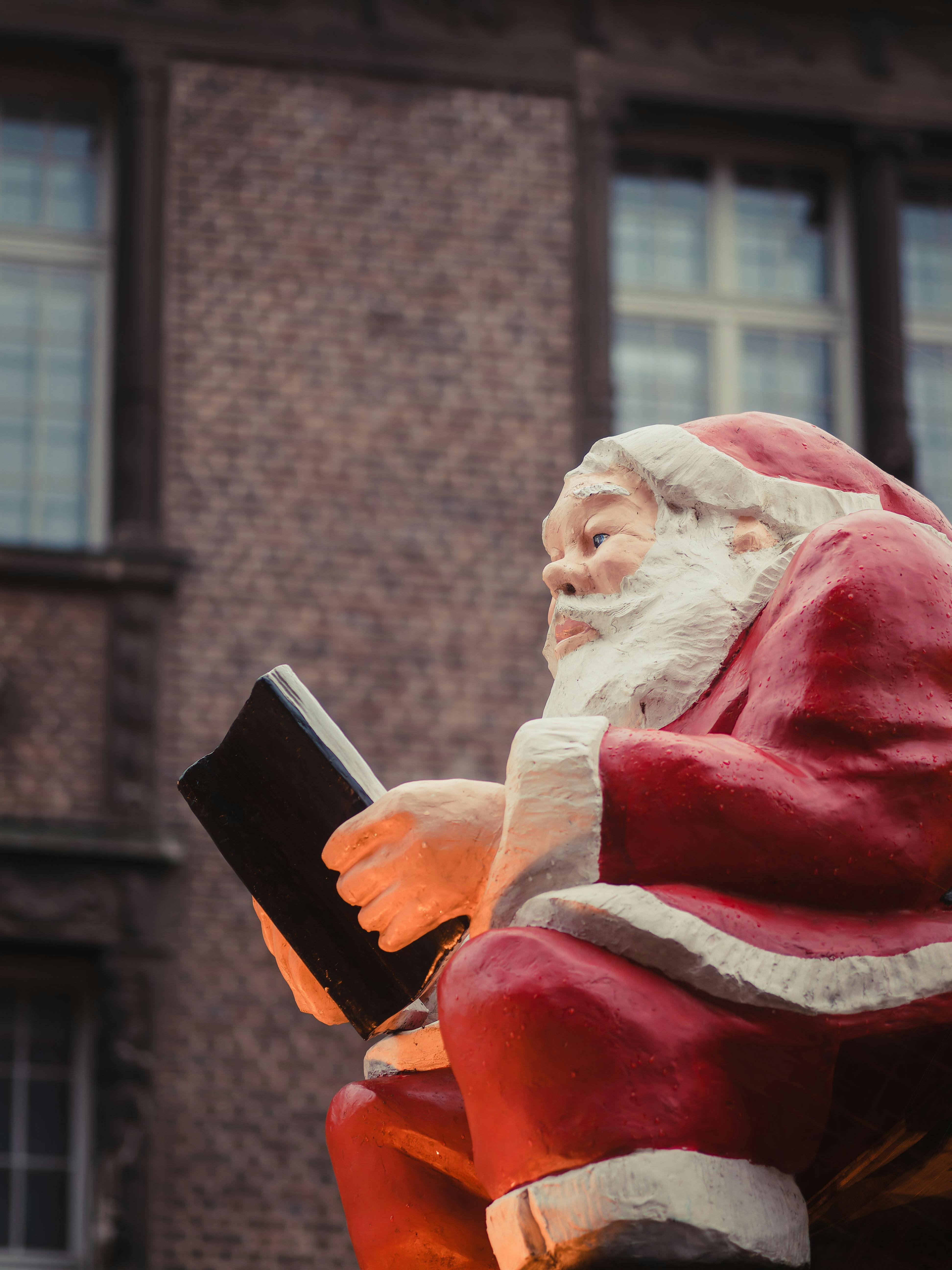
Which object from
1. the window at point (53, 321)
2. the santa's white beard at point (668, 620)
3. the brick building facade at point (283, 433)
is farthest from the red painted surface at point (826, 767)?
the window at point (53, 321)

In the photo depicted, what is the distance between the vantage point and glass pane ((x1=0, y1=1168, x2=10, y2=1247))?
7.22 meters

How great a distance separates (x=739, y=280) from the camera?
8938 mm

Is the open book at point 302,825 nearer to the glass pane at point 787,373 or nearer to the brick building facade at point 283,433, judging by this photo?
the brick building facade at point 283,433

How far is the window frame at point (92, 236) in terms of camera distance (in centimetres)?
820

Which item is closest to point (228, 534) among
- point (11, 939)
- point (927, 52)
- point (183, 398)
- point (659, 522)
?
point (183, 398)

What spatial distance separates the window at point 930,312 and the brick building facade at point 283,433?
263 millimetres

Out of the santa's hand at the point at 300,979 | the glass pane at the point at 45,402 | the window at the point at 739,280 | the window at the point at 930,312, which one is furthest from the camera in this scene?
the window at the point at 930,312

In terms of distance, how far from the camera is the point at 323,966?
272 centimetres

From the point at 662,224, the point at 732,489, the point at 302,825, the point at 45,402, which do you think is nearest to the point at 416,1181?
the point at 302,825

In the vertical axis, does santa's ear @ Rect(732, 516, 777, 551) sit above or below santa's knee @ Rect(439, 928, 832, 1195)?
above

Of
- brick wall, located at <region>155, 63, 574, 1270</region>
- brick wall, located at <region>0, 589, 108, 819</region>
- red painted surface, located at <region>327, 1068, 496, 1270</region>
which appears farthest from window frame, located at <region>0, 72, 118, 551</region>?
red painted surface, located at <region>327, 1068, 496, 1270</region>

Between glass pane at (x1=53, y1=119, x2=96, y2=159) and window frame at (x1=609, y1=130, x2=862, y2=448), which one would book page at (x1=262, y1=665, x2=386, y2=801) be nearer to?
→ glass pane at (x1=53, y1=119, x2=96, y2=159)

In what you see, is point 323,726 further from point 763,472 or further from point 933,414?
point 933,414

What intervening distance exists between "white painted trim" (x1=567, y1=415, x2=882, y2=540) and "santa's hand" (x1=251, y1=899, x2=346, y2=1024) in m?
0.72
